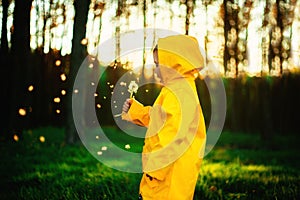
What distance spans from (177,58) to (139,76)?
348cm

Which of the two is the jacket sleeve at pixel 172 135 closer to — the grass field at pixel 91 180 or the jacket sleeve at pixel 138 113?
the jacket sleeve at pixel 138 113

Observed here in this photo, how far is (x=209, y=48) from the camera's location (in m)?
17.3

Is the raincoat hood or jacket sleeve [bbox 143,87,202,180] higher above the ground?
the raincoat hood

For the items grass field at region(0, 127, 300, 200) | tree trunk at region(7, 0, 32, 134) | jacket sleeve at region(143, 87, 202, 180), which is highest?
tree trunk at region(7, 0, 32, 134)

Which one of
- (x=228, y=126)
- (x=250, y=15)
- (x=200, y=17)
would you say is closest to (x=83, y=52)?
(x=200, y=17)

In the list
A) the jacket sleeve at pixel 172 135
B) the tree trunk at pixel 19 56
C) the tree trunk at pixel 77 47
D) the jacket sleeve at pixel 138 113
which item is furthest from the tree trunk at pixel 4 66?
the jacket sleeve at pixel 172 135

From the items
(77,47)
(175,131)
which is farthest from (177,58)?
(77,47)

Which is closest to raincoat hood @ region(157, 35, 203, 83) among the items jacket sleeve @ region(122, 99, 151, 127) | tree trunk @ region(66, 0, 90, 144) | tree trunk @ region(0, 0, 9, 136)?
jacket sleeve @ region(122, 99, 151, 127)

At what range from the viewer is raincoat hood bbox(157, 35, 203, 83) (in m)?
3.18

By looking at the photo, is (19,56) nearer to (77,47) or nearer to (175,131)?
(77,47)

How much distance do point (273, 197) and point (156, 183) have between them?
2.51 meters

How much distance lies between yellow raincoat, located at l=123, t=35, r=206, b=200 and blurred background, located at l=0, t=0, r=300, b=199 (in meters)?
1.81

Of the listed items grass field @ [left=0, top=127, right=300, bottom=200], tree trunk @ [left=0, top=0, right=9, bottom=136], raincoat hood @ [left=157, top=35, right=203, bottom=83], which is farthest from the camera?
tree trunk @ [left=0, top=0, right=9, bottom=136]

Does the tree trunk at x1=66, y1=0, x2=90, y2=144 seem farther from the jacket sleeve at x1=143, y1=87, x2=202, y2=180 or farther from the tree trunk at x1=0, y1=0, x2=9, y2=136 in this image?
the jacket sleeve at x1=143, y1=87, x2=202, y2=180
